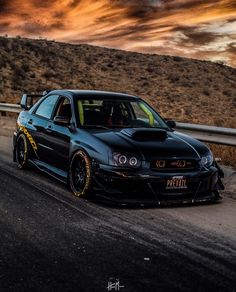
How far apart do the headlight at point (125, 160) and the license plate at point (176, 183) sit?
464mm

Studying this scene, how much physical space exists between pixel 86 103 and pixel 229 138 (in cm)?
270

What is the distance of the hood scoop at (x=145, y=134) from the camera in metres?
7.48

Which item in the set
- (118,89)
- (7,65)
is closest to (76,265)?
(118,89)

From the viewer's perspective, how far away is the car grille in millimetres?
7086

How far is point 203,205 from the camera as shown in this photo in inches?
295

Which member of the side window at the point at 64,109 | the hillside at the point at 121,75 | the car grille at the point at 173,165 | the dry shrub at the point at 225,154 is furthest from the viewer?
the hillside at the point at 121,75

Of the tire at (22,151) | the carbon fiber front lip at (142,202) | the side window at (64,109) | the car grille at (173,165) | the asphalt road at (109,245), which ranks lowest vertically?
the asphalt road at (109,245)

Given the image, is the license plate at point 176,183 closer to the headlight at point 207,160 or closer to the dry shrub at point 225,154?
the headlight at point 207,160

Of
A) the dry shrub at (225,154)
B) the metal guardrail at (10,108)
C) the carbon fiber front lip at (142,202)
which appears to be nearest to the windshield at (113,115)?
the carbon fiber front lip at (142,202)

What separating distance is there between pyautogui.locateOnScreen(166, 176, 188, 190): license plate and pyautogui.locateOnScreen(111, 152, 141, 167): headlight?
0.46 meters

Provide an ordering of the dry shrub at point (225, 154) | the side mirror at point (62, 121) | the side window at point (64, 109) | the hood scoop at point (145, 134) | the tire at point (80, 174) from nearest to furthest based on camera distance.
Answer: the tire at point (80, 174) → the hood scoop at point (145, 134) → the side mirror at point (62, 121) → the side window at point (64, 109) → the dry shrub at point (225, 154)

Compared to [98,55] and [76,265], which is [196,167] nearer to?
[76,265]

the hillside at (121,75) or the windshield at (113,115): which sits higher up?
the hillside at (121,75)

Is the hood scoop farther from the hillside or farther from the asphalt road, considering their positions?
the hillside
